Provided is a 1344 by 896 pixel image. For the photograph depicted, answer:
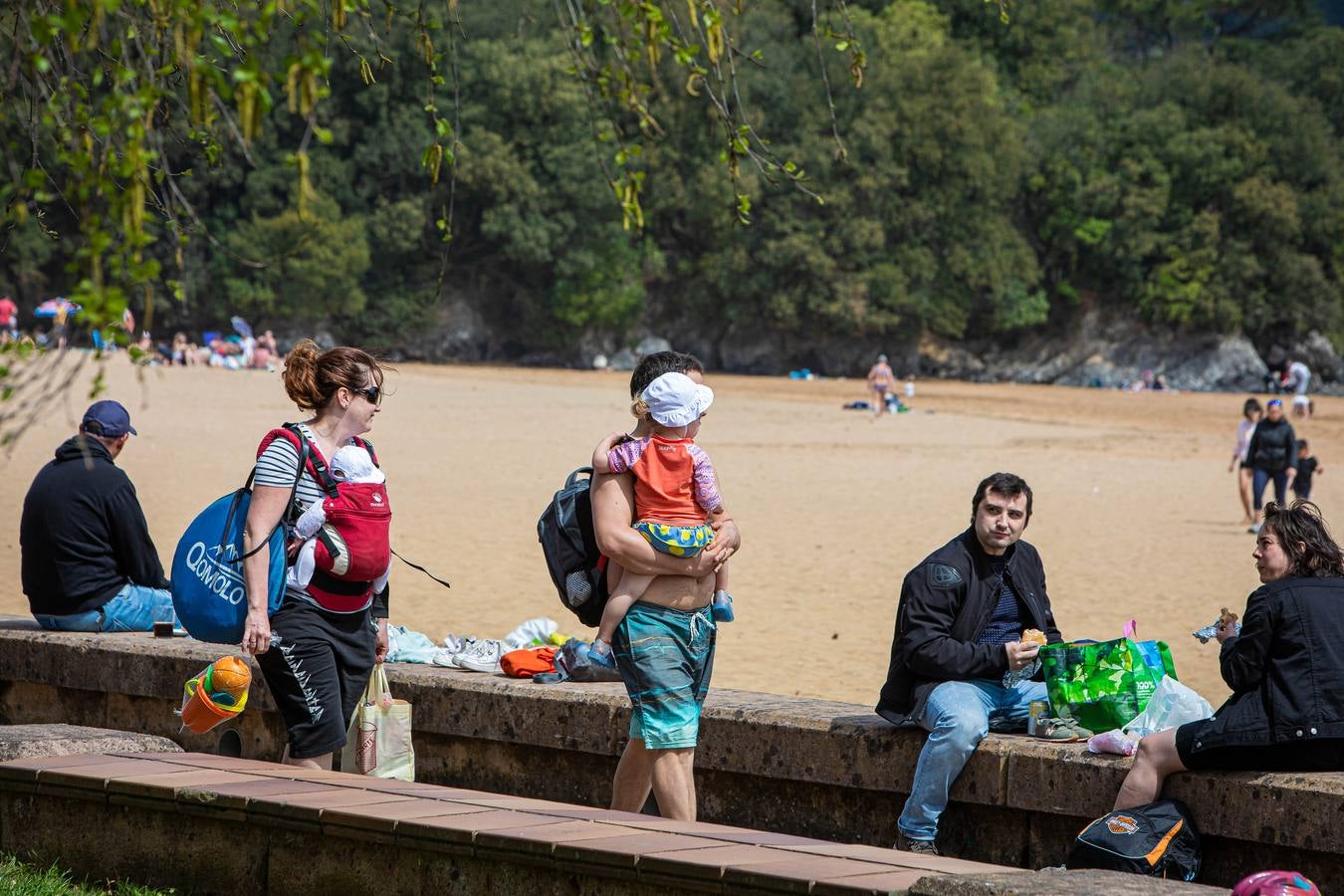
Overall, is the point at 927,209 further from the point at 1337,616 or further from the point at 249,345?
the point at 1337,616

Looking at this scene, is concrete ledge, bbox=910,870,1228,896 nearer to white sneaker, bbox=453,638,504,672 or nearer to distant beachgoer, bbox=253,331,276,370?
white sneaker, bbox=453,638,504,672

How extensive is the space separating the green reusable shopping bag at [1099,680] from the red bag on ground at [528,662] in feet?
6.35

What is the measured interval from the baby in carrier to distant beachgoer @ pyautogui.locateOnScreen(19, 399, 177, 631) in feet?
7.25

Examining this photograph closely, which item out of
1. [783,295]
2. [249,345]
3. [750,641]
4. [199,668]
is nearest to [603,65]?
[199,668]

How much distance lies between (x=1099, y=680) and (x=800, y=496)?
16360 millimetres

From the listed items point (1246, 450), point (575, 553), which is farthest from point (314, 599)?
point (1246, 450)

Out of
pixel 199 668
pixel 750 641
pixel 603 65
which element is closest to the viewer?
pixel 603 65

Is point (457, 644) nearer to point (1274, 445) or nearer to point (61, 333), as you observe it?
point (61, 333)

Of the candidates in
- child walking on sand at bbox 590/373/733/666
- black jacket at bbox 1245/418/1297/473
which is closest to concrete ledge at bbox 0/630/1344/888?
child walking on sand at bbox 590/373/733/666

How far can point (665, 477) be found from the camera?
4.87 meters

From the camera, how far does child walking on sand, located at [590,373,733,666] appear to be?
15.8ft

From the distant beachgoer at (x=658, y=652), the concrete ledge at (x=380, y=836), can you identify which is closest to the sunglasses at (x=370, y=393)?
A: the distant beachgoer at (x=658, y=652)

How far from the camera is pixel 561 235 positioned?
213 feet

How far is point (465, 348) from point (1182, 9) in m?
43.8
